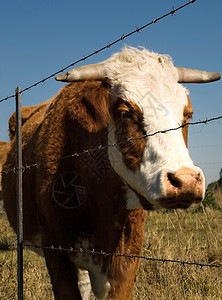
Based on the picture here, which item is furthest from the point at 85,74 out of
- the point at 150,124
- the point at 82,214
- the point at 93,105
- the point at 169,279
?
the point at 169,279

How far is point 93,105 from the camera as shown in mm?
3225

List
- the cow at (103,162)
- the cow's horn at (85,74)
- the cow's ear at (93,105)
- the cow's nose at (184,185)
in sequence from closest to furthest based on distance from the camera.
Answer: the cow's nose at (184,185), the cow at (103,162), the cow's horn at (85,74), the cow's ear at (93,105)

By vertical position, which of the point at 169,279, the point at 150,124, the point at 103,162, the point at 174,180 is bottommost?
the point at 169,279

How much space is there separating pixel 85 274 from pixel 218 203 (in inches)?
279

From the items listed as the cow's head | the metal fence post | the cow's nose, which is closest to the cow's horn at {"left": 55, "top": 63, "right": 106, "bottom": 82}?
the cow's head

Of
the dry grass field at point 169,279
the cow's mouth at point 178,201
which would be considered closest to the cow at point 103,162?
the cow's mouth at point 178,201

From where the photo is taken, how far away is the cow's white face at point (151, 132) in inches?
95.0

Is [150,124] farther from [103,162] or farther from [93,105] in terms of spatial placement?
[103,162]

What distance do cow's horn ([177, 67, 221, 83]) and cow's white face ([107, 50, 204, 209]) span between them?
13 centimetres

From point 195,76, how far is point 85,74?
0.89 metres

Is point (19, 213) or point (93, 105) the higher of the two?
point (93, 105)

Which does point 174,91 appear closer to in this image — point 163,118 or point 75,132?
point 163,118

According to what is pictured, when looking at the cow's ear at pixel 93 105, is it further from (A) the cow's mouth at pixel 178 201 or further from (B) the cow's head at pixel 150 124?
(A) the cow's mouth at pixel 178 201

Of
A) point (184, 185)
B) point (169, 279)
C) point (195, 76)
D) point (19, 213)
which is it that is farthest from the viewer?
point (169, 279)
